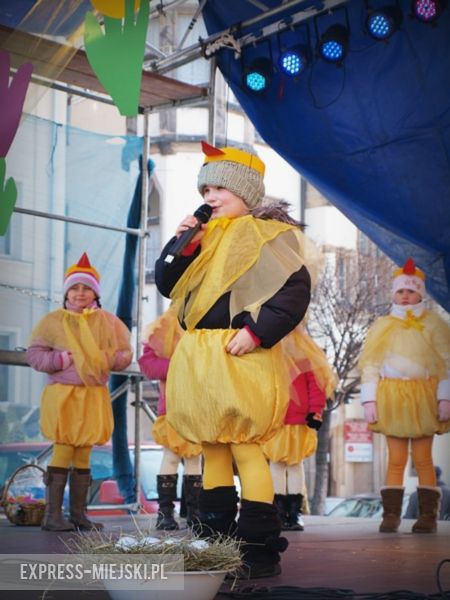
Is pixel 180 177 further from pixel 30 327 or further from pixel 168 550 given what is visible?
pixel 168 550

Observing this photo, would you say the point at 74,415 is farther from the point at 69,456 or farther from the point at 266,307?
the point at 266,307

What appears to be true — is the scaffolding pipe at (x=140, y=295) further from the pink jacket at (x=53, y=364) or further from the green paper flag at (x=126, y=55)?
the green paper flag at (x=126, y=55)

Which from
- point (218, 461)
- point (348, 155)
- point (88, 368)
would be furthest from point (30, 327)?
point (218, 461)

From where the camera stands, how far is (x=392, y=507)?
6.30 meters

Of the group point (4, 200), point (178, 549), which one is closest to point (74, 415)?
point (4, 200)

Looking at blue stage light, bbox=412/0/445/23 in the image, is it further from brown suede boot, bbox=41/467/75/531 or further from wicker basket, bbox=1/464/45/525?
wicker basket, bbox=1/464/45/525

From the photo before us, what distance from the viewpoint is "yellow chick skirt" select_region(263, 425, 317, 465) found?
6.06 meters

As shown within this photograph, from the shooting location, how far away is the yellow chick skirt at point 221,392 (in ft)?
11.4

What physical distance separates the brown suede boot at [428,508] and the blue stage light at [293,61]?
2.76 meters

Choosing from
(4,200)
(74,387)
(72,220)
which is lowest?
(74,387)

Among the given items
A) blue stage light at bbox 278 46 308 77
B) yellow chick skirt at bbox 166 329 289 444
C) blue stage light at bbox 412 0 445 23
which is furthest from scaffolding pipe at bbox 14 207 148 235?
yellow chick skirt at bbox 166 329 289 444

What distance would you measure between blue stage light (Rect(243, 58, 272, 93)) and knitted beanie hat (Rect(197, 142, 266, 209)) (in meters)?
2.59

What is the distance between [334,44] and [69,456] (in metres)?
2.94

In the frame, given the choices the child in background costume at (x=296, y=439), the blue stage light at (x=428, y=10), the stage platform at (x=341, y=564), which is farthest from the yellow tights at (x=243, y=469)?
the blue stage light at (x=428, y=10)
